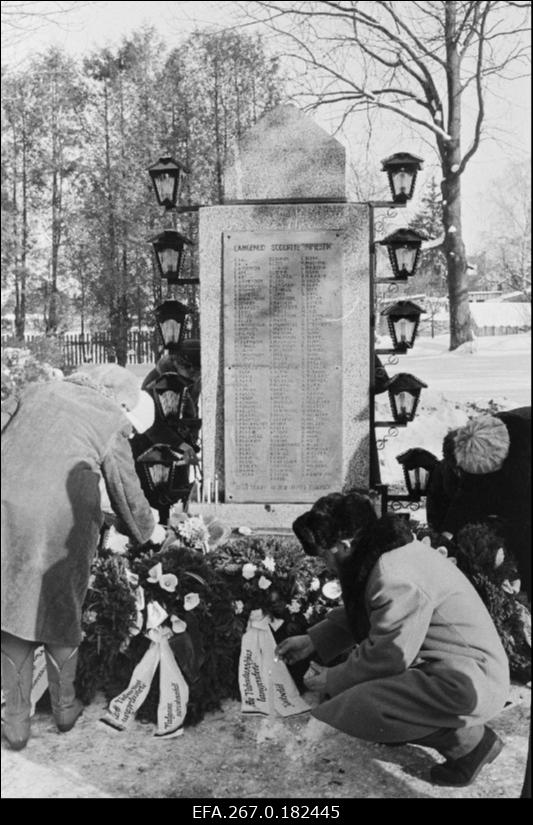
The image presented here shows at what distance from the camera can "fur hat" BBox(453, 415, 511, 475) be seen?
3443mm

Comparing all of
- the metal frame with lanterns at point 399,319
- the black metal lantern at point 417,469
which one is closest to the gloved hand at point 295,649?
the metal frame with lanterns at point 399,319

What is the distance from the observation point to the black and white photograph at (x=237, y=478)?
2816mm

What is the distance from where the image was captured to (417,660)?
2943 millimetres

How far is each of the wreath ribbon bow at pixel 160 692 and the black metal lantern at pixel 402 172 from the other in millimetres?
3155

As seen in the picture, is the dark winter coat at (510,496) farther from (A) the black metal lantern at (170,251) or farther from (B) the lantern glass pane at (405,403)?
(A) the black metal lantern at (170,251)

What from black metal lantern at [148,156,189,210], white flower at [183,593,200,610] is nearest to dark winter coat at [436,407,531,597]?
white flower at [183,593,200,610]

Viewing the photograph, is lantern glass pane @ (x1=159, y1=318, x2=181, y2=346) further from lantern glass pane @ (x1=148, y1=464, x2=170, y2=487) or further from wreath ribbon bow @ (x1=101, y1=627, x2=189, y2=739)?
wreath ribbon bow @ (x1=101, y1=627, x2=189, y2=739)

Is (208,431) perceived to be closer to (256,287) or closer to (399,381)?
(256,287)

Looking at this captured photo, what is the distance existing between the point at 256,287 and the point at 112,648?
92.4 inches

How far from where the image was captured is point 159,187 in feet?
17.0

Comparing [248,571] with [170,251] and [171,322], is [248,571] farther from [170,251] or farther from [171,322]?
[170,251]

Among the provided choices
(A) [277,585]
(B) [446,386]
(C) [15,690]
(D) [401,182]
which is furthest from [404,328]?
(C) [15,690]

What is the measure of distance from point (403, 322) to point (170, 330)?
157 centimetres

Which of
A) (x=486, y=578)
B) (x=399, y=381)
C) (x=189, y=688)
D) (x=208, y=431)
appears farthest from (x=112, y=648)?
(x=399, y=381)
